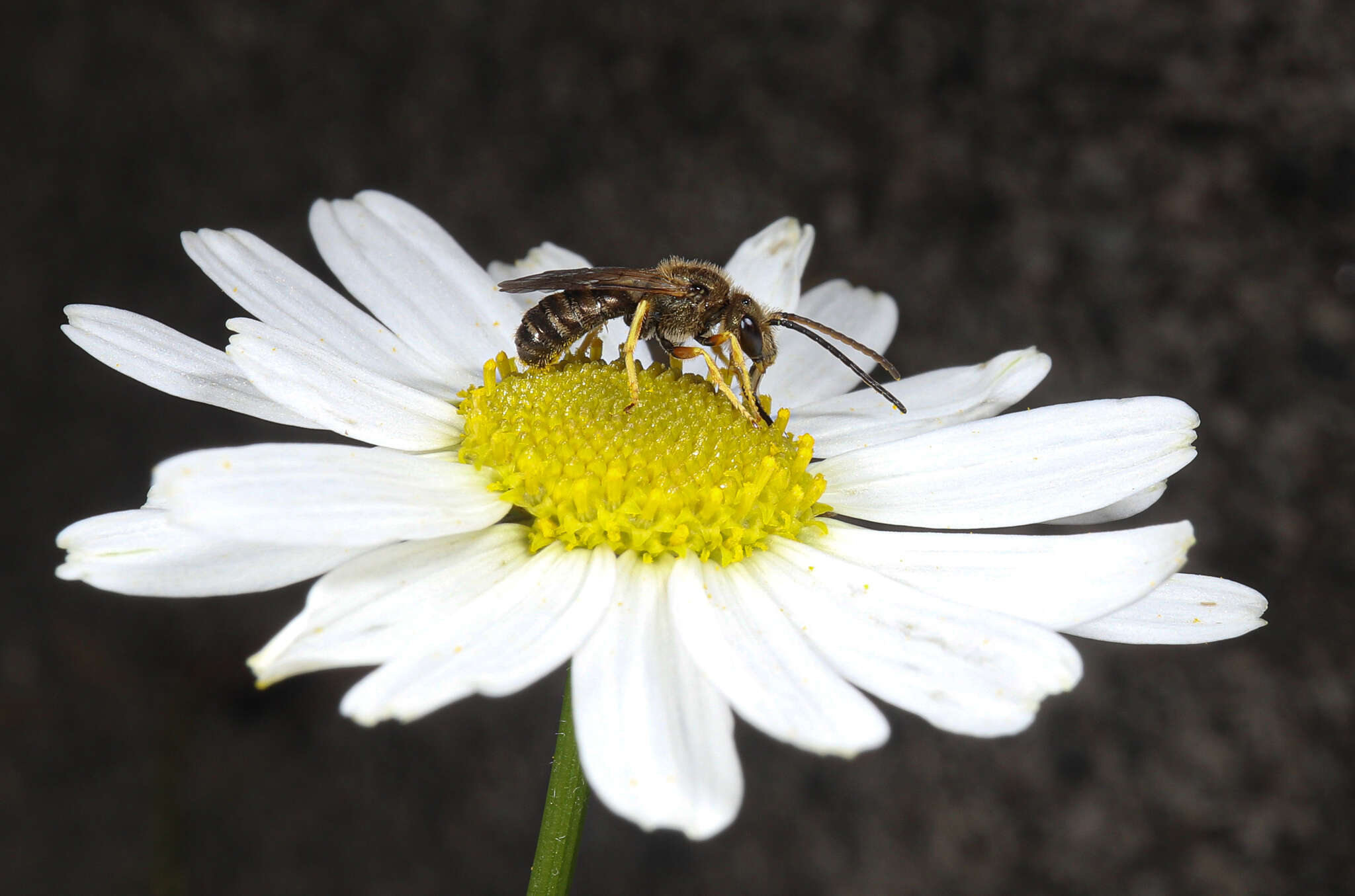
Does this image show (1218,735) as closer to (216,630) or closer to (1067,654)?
(1067,654)

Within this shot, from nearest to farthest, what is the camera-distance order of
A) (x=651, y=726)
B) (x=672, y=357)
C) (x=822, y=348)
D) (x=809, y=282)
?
(x=651, y=726), (x=672, y=357), (x=822, y=348), (x=809, y=282)

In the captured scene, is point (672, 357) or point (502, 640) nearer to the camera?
point (502, 640)

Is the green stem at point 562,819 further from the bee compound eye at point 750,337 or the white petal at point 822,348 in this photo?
the white petal at point 822,348

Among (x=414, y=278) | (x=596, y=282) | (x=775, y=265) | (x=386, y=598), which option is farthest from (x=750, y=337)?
(x=386, y=598)

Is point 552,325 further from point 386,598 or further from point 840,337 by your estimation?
point 386,598

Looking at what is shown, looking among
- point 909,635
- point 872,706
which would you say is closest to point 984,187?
point 909,635

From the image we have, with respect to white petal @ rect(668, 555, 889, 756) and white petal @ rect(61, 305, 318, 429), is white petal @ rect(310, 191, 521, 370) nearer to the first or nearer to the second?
white petal @ rect(61, 305, 318, 429)

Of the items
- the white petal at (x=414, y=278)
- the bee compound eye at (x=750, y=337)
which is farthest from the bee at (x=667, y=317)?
the white petal at (x=414, y=278)

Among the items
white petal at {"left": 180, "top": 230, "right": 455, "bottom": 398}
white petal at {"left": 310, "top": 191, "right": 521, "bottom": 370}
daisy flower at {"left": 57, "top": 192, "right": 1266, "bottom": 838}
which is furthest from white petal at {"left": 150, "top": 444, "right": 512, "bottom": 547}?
white petal at {"left": 310, "top": 191, "right": 521, "bottom": 370}
